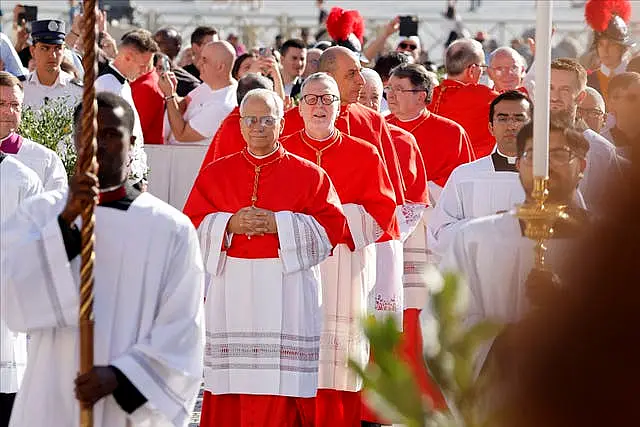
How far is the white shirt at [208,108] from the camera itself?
1094 cm

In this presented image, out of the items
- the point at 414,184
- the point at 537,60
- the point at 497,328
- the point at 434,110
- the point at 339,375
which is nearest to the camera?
the point at 497,328

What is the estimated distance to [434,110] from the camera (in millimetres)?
10672

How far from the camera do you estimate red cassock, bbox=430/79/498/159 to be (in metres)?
10.3

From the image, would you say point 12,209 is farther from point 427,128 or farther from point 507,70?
point 507,70

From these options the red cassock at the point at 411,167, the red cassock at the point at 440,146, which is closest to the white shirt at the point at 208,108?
the red cassock at the point at 440,146

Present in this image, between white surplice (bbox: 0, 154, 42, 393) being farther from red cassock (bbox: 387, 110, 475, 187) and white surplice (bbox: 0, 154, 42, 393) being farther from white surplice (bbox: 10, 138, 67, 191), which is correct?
red cassock (bbox: 387, 110, 475, 187)

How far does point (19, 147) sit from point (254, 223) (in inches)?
47.4

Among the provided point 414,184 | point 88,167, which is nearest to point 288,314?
point 414,184

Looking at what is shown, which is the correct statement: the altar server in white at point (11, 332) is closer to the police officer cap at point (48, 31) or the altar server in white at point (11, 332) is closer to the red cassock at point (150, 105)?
the police officer cap at point (48, 31)

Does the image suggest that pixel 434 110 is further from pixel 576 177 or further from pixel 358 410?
pixel 576 177

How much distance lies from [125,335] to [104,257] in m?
0.24

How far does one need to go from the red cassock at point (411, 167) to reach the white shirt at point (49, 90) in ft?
8.06

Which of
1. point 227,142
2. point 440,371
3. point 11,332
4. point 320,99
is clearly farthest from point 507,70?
point 440,371

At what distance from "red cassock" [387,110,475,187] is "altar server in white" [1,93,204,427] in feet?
16.4
